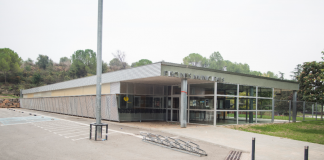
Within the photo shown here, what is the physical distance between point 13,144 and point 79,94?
56.1ft

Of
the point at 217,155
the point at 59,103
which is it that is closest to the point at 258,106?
the point at 217,155

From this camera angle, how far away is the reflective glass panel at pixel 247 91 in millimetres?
19094

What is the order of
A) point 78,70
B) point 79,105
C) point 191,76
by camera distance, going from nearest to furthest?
1. point 191,76
2. point 79,105
3. point 78,70

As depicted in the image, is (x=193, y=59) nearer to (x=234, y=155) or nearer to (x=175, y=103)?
(x=175, y=103)

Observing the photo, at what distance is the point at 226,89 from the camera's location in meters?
17.9

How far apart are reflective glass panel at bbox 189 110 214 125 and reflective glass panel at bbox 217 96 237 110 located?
2.66 feet

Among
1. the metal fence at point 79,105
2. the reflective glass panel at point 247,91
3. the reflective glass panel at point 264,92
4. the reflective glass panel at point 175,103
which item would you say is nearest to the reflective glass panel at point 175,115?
the reflective glass panel at point 175,103

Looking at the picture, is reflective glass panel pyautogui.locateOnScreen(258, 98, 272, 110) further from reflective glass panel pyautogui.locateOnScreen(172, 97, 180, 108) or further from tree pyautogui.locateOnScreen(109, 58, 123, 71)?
tree pyautogui.locateOnScreen(109, 58, 123, 71)

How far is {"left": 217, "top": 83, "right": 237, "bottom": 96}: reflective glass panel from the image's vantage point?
691 inches

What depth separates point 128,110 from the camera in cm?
1923

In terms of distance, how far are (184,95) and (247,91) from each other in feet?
21.6

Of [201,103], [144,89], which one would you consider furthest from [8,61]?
[201,103]

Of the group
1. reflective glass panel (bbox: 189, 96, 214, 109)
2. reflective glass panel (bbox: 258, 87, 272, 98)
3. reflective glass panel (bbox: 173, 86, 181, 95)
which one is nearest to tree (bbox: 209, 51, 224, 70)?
reflective glass panel (bbox: 258, 87, 272, 98)

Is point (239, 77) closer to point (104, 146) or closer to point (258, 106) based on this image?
point (258, 106)
